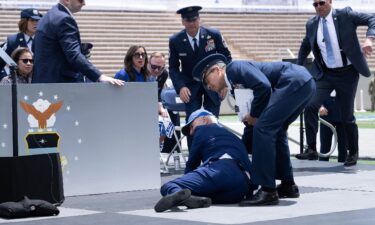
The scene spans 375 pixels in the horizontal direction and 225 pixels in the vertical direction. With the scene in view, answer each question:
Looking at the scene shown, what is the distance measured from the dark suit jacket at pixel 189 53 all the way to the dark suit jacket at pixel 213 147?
8.14 ft

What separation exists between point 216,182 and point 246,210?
43cm

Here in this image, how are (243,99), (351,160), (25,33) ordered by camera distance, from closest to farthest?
(243,99) < (351,160) < (25,33)

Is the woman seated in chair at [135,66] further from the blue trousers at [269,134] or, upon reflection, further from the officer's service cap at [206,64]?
the blue trousers at [269,134]

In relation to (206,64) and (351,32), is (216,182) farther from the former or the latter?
(351,32)

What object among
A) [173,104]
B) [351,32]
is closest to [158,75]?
[173,104]

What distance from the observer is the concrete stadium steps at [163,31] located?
33.2 metres

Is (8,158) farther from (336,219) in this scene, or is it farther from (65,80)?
(336,219)

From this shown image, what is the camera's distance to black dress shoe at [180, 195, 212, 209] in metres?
7.88

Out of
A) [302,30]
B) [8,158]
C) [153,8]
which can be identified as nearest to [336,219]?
[8,158]

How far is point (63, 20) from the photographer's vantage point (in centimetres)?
920

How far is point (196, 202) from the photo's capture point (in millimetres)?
7926

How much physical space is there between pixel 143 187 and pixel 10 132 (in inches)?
60.5

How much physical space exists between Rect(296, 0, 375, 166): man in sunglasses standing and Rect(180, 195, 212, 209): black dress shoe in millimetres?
3990

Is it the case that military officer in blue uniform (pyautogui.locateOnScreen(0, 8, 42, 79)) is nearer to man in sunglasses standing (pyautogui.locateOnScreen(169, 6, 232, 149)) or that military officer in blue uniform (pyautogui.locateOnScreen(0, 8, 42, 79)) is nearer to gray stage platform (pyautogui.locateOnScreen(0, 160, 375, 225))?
man in sunglasses standing (pyautogui.locateOnScreen(169, 6, 232, 149))
